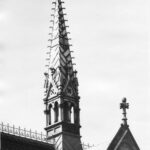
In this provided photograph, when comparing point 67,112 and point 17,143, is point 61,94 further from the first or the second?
point 17,143

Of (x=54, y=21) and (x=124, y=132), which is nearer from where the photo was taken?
(x=124, y=132)

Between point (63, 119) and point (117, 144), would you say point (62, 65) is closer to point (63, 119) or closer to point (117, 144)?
point (63, 119)

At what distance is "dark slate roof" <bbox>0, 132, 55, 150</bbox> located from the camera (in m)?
49.8

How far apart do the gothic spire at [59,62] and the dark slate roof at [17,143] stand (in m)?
5.24

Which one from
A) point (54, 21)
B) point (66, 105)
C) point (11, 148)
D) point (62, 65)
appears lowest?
point (11, 148)

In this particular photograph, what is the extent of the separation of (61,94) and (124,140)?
6.42 metres

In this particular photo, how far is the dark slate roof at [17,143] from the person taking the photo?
49.8 metres

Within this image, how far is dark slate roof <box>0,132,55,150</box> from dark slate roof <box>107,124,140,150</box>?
5.49 metres

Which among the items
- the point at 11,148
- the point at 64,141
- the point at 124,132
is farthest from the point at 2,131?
the point at 124,132

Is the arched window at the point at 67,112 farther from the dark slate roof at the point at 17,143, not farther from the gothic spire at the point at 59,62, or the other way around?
the dark slate roof at the point at 17,143

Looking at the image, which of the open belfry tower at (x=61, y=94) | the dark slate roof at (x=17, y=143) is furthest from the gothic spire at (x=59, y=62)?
the dark slate roof at (x=17, y=143)

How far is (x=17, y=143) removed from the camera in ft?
166

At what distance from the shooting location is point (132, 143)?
53281mm

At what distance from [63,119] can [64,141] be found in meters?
1.80
